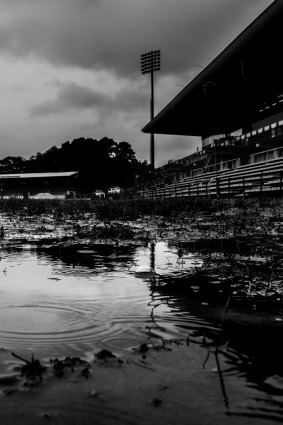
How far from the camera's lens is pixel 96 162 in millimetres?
65250

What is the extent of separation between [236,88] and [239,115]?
28.8 feet

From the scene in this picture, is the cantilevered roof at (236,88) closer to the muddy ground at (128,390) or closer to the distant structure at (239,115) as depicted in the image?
the distant structure at (239,115)

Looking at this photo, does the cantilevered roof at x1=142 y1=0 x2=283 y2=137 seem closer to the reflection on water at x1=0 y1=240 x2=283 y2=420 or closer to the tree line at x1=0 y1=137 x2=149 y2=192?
the reflection on water at x1=0 y1=240 x2=283 y2=420

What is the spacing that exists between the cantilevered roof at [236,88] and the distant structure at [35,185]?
21.0 metres

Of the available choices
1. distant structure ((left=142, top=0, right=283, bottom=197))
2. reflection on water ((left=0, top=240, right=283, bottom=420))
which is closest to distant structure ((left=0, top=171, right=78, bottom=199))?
distant structure ((left=142, top=0, right=283, bottom=197))

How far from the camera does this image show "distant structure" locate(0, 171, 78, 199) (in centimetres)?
5766

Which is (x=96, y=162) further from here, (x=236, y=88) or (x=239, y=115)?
(x=236, y=88)

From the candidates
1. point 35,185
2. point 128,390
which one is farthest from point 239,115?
point 128,390

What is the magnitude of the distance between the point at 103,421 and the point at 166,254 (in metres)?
4.40

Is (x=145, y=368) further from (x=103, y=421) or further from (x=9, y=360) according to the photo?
(x=9, y=360)

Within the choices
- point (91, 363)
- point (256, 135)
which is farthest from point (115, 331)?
point (256, 135)

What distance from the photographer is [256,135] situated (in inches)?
1353

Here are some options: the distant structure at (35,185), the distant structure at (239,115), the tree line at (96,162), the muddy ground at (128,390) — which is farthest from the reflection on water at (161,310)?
the tree line at (96,162)

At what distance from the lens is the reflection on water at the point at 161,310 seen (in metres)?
1.84
